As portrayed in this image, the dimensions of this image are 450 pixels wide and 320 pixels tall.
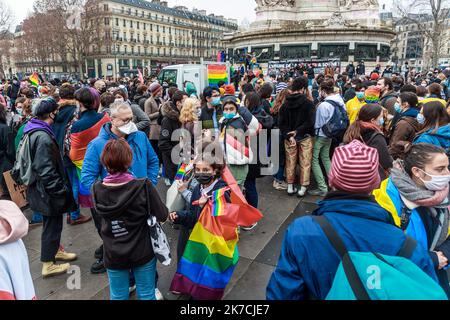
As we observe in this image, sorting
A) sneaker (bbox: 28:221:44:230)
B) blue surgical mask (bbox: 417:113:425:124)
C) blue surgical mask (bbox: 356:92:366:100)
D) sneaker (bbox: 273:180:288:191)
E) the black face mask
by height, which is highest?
blue surgical mask (bbox: 356:92:366:100)

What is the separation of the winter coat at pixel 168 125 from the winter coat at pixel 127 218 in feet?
9.87

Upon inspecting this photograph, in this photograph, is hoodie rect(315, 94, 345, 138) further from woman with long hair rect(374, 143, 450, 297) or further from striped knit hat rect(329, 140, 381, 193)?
striped knit hat rect(329, 140, 381, 193)

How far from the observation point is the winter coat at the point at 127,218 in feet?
8.35

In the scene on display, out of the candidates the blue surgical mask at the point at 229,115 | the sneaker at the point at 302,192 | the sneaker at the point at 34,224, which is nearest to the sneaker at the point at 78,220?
the sneaker at the point at 34,224

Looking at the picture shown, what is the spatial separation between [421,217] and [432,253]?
0.77 ft

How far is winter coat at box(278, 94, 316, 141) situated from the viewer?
563 cm

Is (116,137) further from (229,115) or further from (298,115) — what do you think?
(298,115)

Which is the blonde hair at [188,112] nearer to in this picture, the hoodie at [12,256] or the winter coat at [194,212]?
the winter coat at [194,212]

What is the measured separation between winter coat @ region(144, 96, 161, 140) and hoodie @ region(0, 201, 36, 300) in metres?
4.88

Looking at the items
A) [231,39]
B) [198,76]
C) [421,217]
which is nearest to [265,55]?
[231,39]

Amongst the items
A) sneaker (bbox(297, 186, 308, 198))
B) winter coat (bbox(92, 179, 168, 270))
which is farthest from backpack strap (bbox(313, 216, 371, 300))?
sneaker (bbox(297, 186, 308, 198))
